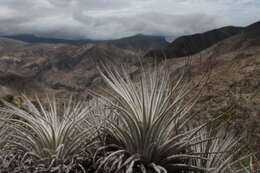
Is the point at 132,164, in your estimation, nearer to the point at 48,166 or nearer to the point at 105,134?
the point at 105,134

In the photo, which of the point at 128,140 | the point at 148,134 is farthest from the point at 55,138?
the point at 148,134

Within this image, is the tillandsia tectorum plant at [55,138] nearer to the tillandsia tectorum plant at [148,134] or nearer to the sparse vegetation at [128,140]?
the sparse vegetation at [128,140]

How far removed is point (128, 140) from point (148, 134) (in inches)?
9.2

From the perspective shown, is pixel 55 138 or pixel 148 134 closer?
pixel 148 134

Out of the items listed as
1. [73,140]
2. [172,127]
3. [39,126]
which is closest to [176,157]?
[172,127]

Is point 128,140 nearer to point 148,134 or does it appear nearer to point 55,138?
point 148,134

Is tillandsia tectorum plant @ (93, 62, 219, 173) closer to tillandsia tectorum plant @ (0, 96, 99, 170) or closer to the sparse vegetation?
the sparse vegetation

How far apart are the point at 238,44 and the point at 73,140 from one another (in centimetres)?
15973

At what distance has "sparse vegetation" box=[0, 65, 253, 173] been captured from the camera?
4.18 metres

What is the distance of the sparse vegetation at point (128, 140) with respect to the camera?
4180 millimetres

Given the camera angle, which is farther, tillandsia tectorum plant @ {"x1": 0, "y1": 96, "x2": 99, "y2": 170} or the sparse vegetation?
tillandsia tectorum plant @ {"x1": 0, "y1": 96, "x2": 99, "y2": 170}

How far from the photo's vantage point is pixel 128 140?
428 cm

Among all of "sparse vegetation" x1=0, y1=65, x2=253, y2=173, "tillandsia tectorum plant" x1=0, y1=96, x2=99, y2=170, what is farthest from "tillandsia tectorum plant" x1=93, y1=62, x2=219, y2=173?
"tillandsia tectorum plant" x1=0, y1=96, x2=99, y2=170

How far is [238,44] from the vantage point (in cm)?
15725
